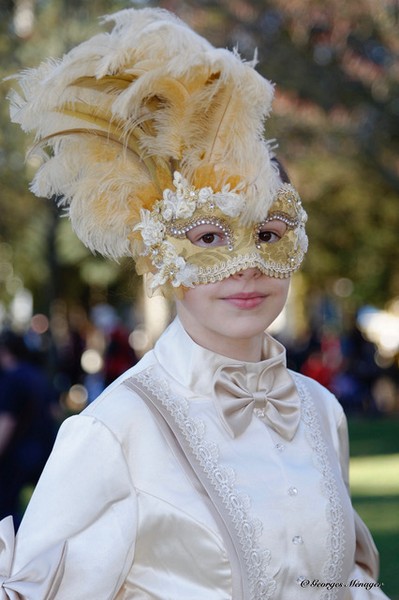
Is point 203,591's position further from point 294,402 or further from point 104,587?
point 294,402

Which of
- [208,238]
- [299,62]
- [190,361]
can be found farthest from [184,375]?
[299,62]

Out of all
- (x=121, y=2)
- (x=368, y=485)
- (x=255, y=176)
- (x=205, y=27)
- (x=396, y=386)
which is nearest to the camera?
(x=255, y=176)

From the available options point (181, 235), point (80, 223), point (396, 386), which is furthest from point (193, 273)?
point (396, 386)

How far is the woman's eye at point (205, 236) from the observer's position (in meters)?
3.27

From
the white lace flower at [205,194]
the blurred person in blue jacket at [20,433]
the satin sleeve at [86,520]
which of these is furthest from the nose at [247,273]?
the blurred person in blue jacket at [20,433]

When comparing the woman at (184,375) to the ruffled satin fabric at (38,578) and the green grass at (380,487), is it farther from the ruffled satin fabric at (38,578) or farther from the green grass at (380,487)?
the green grass at (380,487)

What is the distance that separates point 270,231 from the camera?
11.0 feet

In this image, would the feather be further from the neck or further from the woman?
the neck

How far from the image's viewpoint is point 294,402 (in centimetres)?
341

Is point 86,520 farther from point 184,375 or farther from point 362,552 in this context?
point 362,552

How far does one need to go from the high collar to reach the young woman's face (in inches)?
1.2

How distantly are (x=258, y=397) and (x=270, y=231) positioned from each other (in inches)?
18.7

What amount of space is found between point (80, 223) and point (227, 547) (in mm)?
1024

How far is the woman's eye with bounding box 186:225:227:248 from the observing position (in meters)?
3.27
